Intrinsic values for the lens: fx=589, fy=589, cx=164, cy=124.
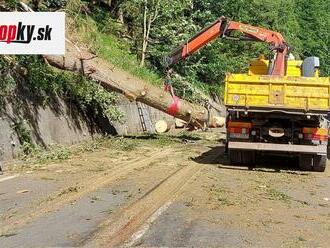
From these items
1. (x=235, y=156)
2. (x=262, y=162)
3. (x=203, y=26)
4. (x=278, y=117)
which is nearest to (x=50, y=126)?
(x=235, y=156)

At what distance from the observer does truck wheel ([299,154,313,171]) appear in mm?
13742

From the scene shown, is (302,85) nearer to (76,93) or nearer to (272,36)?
(272,36)

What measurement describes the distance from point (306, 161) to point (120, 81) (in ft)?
22.7

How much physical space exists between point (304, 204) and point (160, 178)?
311 cm

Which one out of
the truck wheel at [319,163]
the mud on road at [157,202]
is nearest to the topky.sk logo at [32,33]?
the mud on road at [157,202]

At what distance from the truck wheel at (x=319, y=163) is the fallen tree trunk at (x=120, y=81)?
6826mm

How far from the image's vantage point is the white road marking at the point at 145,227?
6.54 metres

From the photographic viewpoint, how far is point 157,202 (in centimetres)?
893

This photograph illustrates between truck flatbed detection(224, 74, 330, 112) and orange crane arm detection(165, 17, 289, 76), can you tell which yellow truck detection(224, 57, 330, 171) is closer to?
truck flatbed detection(224, 74, 330, 112)

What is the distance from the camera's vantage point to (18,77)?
14609mm

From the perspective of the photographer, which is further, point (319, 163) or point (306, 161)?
point (306, 161)

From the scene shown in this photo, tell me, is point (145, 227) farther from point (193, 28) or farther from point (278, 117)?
point (193, 28)

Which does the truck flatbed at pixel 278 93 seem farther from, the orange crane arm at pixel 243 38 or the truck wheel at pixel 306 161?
the orange crane arm at pixel 243 38

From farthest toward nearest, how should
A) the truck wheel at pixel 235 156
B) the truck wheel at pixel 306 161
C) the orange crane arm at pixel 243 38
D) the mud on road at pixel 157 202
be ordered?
the orange crane arm at pixel 243 38
the truck wheel at pixel 235 156
the truck wheel at pixel 306 161
the mud on road at pixel 157 202
